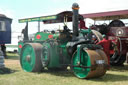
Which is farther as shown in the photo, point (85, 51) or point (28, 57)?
point (28, 57)

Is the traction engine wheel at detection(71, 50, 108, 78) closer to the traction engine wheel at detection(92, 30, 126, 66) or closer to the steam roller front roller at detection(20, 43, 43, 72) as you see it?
the steam roller front roller at detection(20, 43, 43, 72)

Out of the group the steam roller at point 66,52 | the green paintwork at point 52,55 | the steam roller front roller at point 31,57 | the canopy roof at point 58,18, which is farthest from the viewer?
the canopy roof at point 58,18

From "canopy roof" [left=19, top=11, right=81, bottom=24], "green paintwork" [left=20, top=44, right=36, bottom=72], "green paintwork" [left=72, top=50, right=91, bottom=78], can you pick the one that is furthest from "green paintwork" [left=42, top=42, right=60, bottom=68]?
"canopy roof" [left=19, top=11, right=81, bottom=24]

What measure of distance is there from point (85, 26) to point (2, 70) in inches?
202

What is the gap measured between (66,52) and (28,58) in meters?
1.42

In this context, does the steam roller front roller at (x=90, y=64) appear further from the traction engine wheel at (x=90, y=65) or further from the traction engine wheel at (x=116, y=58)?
the traction engine wheel at (x=116, y=58)

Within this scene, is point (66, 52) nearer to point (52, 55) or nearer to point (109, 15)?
point (52, 55)

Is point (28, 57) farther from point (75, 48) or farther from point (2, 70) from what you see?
point (75, 48)

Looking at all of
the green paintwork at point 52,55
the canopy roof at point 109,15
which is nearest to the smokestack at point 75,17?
the green paintwork at point 52,55

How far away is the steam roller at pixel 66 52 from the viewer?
6.45 meters

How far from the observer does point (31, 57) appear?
776 cm

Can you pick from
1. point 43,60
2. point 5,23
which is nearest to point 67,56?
point 43,60

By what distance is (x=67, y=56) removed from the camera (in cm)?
741

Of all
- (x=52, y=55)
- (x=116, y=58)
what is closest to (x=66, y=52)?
(x=52, y=55)
